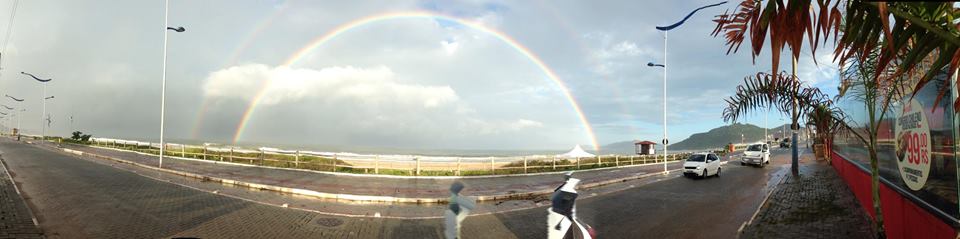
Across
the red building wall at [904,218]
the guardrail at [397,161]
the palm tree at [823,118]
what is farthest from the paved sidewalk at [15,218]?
the palm tree at [823,118]

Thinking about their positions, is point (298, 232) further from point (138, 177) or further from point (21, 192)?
point (138, 177)

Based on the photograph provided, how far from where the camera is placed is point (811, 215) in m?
10.1

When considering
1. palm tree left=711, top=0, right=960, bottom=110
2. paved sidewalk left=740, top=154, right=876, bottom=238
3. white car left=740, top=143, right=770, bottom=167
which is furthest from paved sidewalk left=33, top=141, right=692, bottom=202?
white car left=740, top=143, right=770, bottom=167

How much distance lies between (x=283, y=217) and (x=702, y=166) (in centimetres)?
1946

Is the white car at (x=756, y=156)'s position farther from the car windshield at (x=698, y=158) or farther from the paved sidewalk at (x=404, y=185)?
the paved sidewalk at (x=404, y=185)

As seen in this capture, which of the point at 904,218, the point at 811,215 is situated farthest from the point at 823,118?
the point at 811,215

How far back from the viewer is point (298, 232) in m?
8.32

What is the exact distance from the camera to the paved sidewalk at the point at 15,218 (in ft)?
24.2

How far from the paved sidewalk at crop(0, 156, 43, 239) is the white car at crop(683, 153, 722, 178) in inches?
910

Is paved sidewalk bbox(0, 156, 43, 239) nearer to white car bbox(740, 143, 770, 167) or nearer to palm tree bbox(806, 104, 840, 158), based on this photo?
palm tree bbox(806, 104, 840, 158)

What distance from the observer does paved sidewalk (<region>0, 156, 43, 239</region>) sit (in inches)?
291

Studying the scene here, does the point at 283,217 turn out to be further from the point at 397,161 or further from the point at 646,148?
the point at 646,148

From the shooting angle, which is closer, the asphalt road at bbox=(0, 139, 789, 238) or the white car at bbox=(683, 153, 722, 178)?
the asphalt road at bbox=(0, 139, 789, 238)

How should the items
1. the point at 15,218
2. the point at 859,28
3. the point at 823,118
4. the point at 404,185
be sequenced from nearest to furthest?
the point at 859,28
the point at 823,118
the point at 15,218
the point at 404,185
